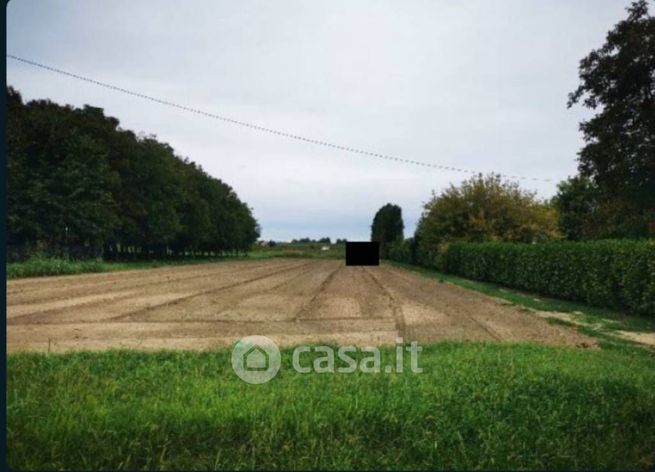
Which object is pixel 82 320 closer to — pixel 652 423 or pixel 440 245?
pixel 652 423

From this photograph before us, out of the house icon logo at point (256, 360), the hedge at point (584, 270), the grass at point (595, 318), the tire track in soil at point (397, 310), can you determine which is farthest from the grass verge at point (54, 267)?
the hedge at point (584, 270)

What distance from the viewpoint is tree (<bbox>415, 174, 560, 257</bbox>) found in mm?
39781

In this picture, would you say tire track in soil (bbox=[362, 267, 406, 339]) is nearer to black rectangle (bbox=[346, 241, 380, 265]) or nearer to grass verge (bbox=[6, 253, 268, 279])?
black rectangle (bbox=[346, 241, 380, 265])

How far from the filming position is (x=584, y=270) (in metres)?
18.6

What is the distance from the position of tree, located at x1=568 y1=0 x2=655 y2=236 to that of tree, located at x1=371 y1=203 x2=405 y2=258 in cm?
1561

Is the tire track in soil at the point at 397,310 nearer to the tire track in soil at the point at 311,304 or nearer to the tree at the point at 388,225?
the tire track in soil at the point at 311,304

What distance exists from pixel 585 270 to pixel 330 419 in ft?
54.8

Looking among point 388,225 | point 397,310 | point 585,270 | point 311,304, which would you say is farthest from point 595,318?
point 388,225

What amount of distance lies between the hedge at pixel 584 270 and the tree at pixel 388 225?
4.59 feet

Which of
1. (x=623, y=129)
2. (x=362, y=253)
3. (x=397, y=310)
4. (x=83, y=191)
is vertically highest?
(x=623, y=129)

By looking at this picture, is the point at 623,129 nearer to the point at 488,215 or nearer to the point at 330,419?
the point at 488,215

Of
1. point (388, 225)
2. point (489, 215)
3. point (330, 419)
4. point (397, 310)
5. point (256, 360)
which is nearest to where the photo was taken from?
point (330, 419)

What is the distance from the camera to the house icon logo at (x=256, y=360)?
6418 millimetres

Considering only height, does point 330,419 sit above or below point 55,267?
below
